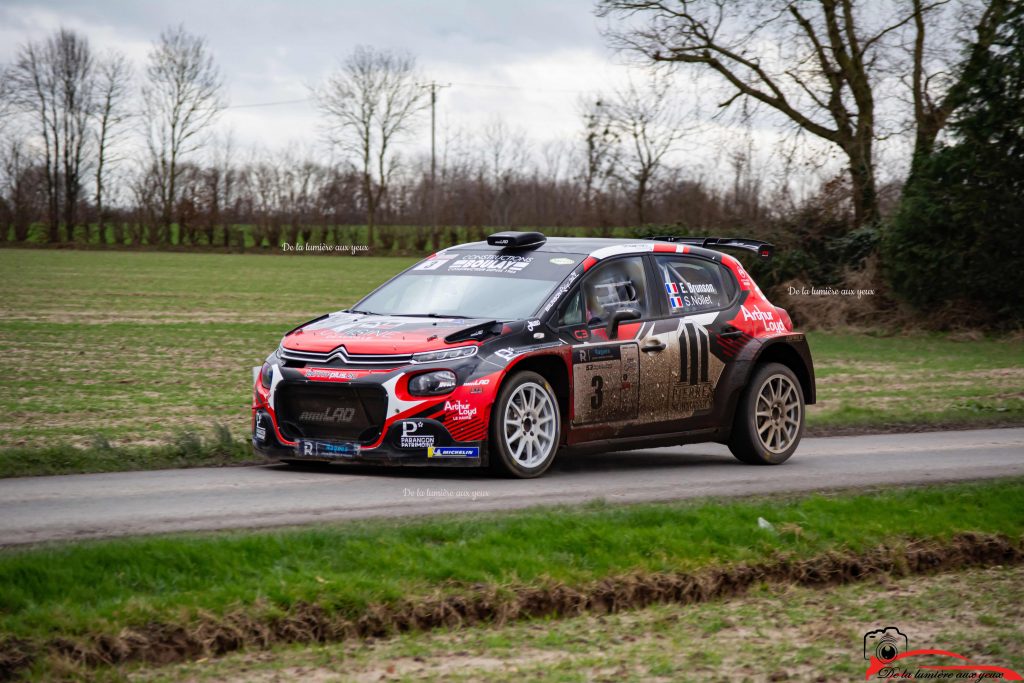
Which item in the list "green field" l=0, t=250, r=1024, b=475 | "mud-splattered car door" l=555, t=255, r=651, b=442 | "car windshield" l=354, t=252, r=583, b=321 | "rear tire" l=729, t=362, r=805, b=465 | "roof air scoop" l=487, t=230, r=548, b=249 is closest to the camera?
"mud-splattered car door" l=555, t=255, r=651, b=442

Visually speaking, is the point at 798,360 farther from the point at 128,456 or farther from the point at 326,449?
the point at 128,456

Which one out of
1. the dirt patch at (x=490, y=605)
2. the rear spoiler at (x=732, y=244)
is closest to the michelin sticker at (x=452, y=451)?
the dirt patch at (x=490, y=605)

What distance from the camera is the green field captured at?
13068 mm

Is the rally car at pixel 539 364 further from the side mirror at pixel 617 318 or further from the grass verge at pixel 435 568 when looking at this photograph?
the grass verge at pixel 435 568

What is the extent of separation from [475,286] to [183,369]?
1036 cm

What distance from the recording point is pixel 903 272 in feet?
104


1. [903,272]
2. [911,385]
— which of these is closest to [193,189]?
[903,272]

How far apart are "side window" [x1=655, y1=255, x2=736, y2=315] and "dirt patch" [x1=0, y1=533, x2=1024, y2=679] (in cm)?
327

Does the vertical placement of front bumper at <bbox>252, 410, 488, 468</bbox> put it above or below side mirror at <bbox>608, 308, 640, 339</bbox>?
below

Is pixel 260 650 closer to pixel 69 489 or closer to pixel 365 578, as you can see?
pixel 365 578

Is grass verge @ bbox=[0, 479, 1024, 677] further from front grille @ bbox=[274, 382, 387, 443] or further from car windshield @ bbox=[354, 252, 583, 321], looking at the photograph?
car windshield @ bbox=[354, 252, 583, 321]

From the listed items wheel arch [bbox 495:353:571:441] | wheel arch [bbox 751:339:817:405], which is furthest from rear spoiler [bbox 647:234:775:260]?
wheel arch [bbox 495:353:571:441]

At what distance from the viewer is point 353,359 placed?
9.39m

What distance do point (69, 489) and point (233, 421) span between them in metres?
4.59
